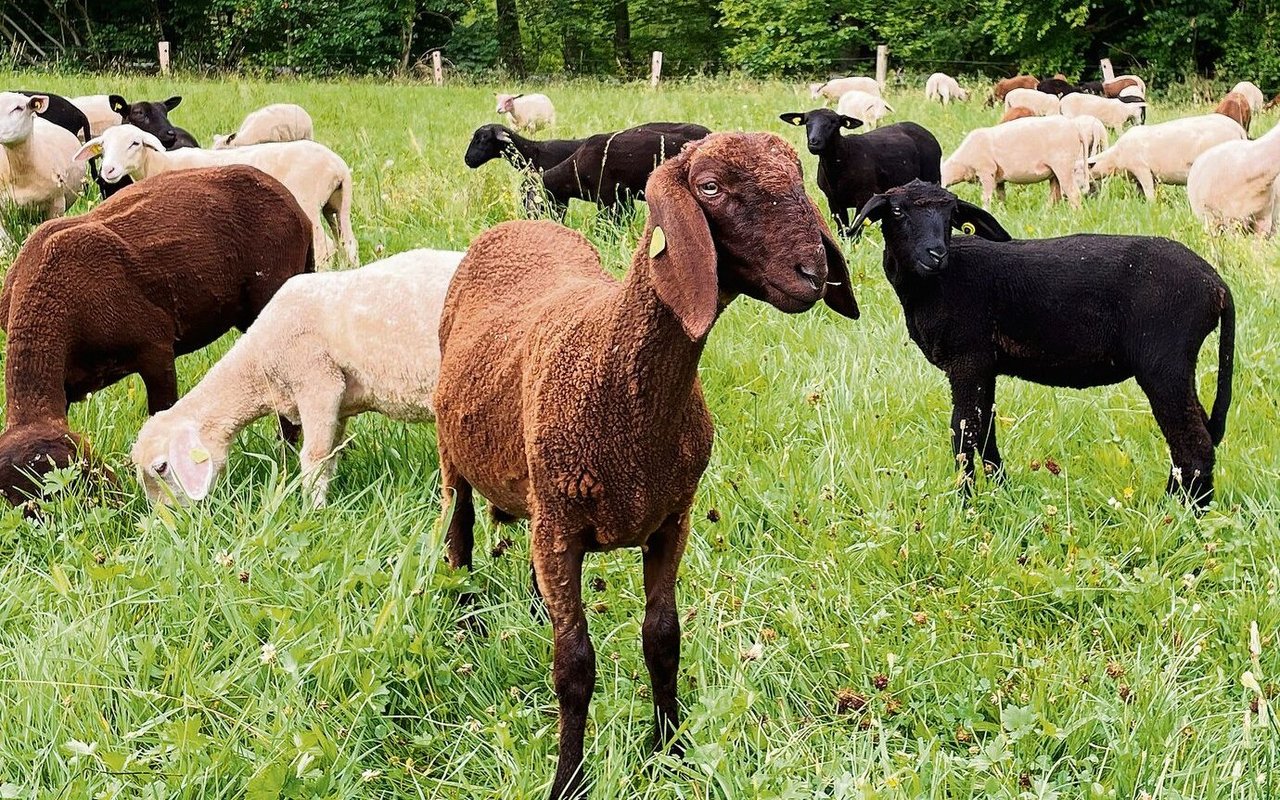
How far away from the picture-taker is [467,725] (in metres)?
3.04

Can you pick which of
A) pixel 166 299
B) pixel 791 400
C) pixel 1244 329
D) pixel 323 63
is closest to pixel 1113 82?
pixel 1244 329

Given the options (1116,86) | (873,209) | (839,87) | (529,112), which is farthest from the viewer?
(839,87)

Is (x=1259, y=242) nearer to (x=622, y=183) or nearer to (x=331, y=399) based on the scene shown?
(x=622, y=183)

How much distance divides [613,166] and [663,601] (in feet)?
20.9

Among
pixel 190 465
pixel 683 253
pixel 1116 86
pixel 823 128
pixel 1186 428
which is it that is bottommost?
pixel 190 465

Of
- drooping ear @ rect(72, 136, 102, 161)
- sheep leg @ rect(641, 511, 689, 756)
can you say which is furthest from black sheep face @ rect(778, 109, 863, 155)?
sheep leg @ rect(641, 511, 689, 756)

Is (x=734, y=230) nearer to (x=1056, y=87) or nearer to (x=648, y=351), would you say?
(x=648, y=351)

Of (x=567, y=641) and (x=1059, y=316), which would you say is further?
(x=1059, y=316)

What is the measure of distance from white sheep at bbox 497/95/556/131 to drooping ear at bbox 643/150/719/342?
540 inches

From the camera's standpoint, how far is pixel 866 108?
1525cm

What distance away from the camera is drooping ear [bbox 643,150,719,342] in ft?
6.89

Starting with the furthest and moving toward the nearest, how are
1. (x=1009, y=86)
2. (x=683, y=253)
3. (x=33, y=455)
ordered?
(x=1009, y=86) → (x=33, y=455) → (x=683, y=253)

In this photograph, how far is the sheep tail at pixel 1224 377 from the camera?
165 inches

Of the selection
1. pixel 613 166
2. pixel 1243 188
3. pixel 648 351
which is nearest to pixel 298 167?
A: pixel 613 166
